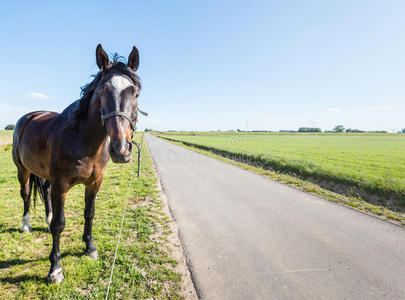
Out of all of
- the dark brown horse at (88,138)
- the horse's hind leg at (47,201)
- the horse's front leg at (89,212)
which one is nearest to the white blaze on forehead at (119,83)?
the dark brown horse at (88,138)

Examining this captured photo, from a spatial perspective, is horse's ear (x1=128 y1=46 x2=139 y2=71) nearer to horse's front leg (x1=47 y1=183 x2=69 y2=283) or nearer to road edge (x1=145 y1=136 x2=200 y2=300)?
horse's front leg (x1=47 y1=183 x2=69 y2=283)

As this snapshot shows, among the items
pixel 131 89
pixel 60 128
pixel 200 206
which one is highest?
pixel 131 89

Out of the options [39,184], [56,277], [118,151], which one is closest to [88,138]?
[118,151]

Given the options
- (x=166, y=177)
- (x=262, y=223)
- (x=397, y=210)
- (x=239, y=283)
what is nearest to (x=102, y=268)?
(x=239, y=283)

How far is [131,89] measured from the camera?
2102mm

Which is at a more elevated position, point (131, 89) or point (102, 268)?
point (131, 89)

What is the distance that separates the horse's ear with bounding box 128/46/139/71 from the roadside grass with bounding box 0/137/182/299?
283 centimetres

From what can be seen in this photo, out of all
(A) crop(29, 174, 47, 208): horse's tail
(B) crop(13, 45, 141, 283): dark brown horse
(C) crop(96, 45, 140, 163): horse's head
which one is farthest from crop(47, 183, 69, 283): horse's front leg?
(A) crop(29, 174, 47, 208): horse's tail

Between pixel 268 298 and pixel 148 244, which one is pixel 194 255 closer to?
pixel 148 244

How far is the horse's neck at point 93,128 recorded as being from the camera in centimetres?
246

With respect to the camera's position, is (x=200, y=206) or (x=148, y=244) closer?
(x=148, y=244)

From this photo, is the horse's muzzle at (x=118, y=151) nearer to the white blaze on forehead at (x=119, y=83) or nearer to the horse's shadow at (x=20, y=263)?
the white blaze on forehead at (x=119, y=83)

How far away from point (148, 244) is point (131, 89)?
2.81 metres

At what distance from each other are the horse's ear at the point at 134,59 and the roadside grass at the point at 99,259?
2828mm
